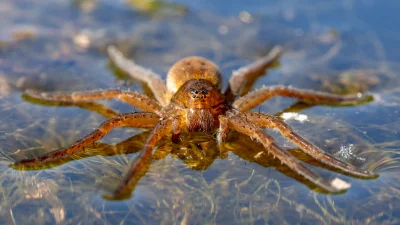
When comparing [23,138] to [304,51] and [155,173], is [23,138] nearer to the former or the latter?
[155,173]

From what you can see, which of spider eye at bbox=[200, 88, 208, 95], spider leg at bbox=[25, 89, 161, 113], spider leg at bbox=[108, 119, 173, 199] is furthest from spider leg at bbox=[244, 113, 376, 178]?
spider leg at bbox=[25, 89, 161, 113]

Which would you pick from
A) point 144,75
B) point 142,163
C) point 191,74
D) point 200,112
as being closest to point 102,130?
point 142,163

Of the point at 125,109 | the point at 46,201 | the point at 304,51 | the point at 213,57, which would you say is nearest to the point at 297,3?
the point at 304,51

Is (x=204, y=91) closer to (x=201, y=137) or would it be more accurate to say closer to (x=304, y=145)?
(x=201, y=137)

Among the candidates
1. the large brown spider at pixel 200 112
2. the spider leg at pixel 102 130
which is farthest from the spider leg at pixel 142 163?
the spider leg at pixel 102 130

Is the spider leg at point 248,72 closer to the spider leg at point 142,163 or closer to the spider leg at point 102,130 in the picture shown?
the spider leg at point 102,130

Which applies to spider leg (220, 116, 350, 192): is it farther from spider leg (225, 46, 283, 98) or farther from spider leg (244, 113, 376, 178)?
spider leg (225, 46, 283, 98)

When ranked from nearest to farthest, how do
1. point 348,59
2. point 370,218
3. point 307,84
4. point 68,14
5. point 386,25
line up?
point 370,218, point 307,84, point 348,59, point 386,25, point 68,14
